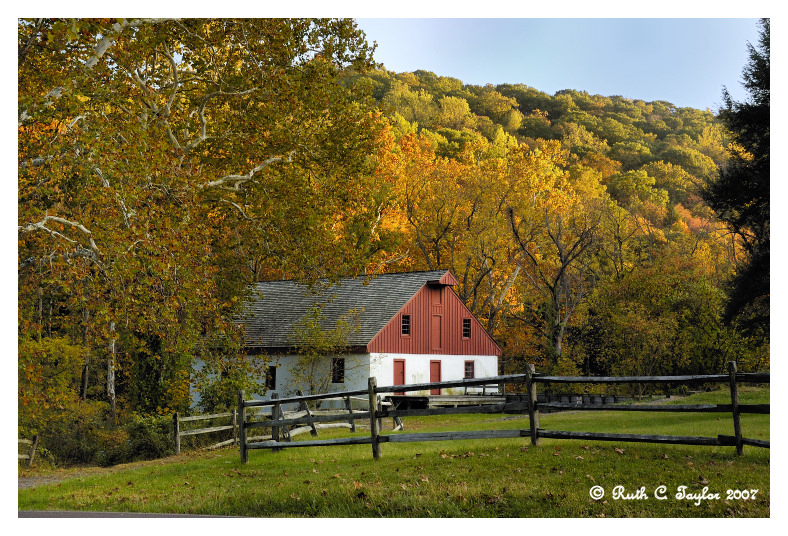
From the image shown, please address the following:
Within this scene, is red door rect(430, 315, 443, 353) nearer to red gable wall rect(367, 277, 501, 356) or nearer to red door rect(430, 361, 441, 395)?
red gable wall rect(367, 277, 501, 356)

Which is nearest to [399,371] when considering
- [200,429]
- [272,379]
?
[272,379]

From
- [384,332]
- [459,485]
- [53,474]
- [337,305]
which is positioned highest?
[337,305]

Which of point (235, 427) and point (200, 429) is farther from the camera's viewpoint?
point (235, 427)

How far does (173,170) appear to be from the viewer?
48.8ft

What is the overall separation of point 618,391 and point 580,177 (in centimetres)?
2079

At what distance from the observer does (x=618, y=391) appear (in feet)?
109

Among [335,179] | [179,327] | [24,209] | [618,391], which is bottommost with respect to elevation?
[618,391]

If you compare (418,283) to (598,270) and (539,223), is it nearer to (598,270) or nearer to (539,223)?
(539,223)

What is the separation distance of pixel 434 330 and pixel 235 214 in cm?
1873

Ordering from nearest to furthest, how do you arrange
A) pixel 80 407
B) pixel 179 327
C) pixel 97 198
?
pixel 97 198
pixel 179 327
pixel 80 407

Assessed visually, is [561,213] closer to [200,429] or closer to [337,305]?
[337,305]

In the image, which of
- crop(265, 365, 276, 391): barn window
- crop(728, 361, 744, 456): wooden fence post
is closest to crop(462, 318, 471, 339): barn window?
crop(265, 365, 276, 391): barn window

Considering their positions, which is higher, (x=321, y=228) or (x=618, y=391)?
(x=321, y=228)
